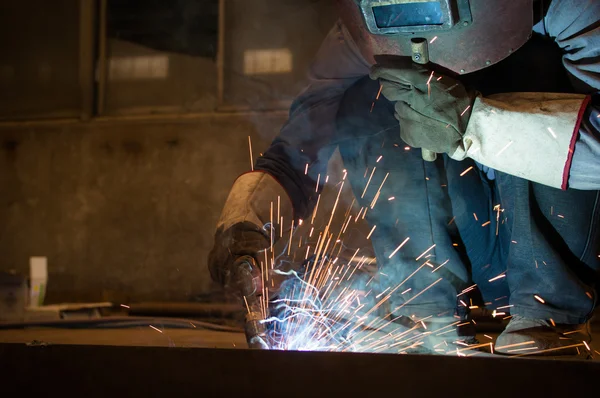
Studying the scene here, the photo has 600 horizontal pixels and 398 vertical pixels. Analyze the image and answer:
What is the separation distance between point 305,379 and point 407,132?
2.31ft

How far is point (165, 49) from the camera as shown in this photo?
2830 millimetres

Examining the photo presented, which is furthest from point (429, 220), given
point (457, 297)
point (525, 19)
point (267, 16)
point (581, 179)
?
point (267, 16)

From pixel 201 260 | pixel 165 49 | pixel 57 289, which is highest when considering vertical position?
pixel 165 49

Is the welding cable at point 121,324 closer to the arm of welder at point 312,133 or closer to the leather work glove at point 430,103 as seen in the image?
the arm of welder at point 312,133

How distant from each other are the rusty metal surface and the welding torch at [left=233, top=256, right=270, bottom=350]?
502 millimetres

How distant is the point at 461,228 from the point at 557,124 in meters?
0.37

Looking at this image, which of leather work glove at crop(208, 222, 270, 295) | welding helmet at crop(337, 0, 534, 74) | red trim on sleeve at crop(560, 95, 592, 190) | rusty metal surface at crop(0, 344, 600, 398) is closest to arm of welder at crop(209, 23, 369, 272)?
leather work glove at crop(208, 222, 270, 295)

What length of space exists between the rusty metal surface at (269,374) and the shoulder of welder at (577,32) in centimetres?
70

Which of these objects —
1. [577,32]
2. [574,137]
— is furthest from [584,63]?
[574,137]

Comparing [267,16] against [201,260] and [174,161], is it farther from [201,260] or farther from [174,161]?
[201,260]

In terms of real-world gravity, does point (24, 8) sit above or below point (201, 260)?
above

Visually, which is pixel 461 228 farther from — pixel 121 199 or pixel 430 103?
pixel 121 199

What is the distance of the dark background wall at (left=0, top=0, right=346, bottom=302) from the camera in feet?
8.72

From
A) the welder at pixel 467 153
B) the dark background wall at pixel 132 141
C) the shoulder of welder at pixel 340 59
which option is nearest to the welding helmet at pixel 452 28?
the welder at pixel 467 153
